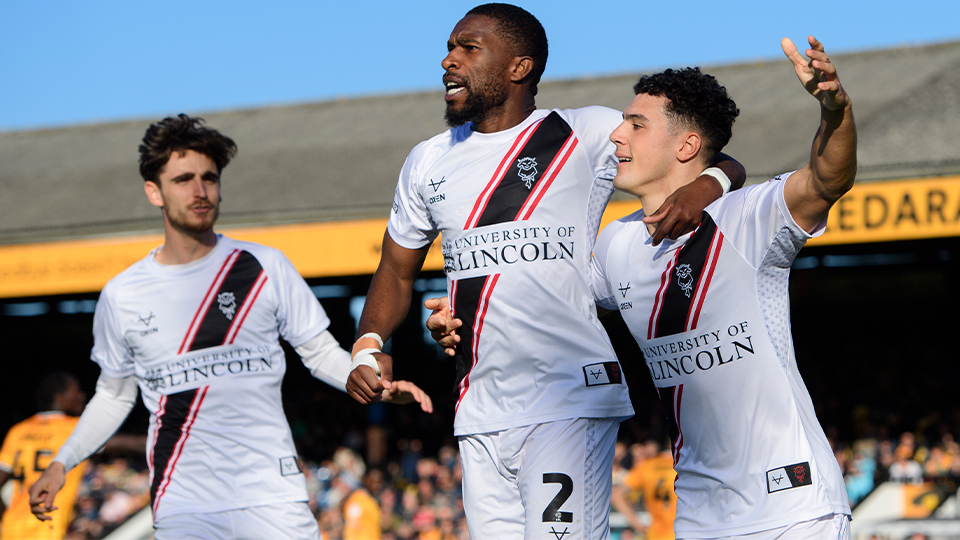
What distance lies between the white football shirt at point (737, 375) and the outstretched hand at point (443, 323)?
0.67m

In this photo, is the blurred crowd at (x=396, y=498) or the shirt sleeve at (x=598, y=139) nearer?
the shirt sleeve at (x=598, y=139)

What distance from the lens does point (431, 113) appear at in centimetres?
1383

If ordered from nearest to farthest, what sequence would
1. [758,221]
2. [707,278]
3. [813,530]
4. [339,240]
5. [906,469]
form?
[813,530] → [758,221] → [707,278] → [906,469] → [339,240]

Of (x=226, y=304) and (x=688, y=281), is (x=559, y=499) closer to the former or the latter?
(x=688, y=281)

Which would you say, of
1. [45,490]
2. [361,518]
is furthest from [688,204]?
[361,518]

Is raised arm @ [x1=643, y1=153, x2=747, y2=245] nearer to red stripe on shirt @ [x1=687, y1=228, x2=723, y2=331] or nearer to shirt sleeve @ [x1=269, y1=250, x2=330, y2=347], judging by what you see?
red stripe on shirt @ [x1=687, y1=228, x2=723, y2=331]

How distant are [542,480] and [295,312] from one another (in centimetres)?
183

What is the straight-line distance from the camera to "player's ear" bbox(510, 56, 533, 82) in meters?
3.46

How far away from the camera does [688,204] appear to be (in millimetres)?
2867

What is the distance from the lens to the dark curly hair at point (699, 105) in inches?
125

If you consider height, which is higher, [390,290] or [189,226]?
[189,226]

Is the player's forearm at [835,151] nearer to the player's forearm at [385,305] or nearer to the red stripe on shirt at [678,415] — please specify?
the red stripe on shirt at [678,415]

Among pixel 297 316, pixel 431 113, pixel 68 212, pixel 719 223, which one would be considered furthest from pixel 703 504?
pixel 431 113

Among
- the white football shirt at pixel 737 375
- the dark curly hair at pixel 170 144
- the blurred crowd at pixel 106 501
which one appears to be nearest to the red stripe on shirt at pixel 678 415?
the white football shirt at pixel 737 375
